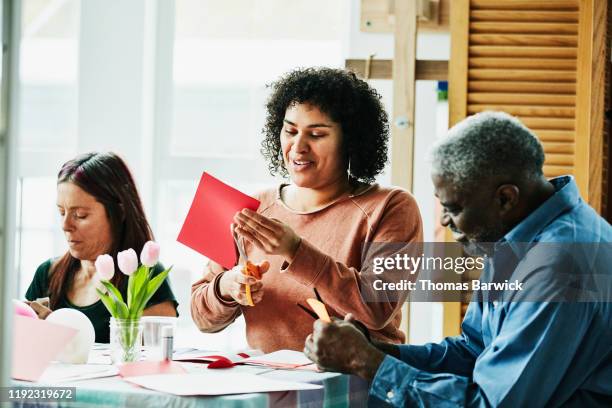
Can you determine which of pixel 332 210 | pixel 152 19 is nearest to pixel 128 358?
pixel 332 210

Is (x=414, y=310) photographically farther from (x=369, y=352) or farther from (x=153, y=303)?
(x=369, y=352)

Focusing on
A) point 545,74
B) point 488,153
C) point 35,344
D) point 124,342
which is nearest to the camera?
point 488,153

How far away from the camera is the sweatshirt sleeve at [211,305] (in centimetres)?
237

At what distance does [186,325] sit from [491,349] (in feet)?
8.61

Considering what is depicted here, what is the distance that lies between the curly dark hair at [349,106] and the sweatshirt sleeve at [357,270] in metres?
0.17

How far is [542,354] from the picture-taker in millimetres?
1583

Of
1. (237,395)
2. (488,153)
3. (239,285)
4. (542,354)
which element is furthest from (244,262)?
(542,354)

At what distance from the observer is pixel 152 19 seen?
4.02 meters

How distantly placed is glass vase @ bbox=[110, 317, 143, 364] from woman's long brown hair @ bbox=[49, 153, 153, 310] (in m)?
0.60

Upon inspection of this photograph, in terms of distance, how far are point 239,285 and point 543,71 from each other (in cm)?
160

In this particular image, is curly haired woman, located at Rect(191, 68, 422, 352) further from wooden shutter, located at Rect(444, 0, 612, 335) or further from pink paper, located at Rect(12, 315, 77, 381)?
wooden shutter, located at Rect(444, 0, 612, 335)

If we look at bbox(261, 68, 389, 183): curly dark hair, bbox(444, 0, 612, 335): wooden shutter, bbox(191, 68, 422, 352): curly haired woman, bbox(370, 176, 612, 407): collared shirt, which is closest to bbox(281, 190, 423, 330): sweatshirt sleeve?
bbox(191, 68, 422, 352): curly haired woman

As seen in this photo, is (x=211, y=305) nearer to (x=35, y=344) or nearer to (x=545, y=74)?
(x=35, y=344)

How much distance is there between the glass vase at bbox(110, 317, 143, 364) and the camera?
2.02m
